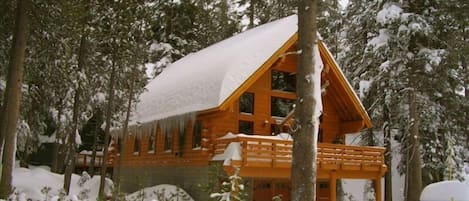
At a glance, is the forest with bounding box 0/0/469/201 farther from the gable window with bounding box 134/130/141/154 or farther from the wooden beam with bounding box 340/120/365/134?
the wooden beam with bounding box 340/120/365/134

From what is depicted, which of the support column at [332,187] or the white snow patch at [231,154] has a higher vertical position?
the white snow patch at [231,154]

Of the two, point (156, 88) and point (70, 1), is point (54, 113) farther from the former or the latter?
point (70, 1)

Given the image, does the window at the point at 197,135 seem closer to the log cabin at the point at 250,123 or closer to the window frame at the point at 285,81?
the log cabin at the point at 250,123

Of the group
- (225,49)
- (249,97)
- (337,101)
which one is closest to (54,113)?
(225,49)

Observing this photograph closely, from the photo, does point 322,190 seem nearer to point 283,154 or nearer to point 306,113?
point 283,154

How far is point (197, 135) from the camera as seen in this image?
18.2 metres

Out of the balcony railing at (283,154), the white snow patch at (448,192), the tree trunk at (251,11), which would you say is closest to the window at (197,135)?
the balcony railing at (283,154)

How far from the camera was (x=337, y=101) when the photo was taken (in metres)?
20.1

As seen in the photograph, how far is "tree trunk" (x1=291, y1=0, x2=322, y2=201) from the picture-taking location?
822cm

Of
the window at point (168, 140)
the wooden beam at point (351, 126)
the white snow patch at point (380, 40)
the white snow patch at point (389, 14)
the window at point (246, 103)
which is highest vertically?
the white snow patch at point (389, 14)

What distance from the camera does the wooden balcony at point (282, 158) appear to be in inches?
588

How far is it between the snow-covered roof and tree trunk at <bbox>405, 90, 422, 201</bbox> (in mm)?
5078

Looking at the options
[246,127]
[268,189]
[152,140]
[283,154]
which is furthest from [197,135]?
[152,140]

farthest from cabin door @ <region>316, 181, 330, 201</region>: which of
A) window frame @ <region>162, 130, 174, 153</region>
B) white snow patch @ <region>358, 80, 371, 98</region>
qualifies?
window frame @ <region>162, 130, 174, 153</region>
